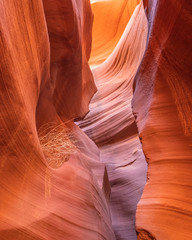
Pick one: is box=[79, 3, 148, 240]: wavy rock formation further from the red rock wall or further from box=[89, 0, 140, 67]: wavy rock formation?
box=[89, 0, 140, 67]: wavy rock formation

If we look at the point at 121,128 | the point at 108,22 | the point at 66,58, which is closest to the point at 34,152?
the point at 66,58

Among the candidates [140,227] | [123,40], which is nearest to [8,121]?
[140,227]

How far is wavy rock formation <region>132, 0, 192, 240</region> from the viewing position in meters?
1.74

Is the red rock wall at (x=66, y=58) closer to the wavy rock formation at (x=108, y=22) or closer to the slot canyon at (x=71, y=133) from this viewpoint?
the slot canyon at (x=71, y=133)

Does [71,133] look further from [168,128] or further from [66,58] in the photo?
[168,128]

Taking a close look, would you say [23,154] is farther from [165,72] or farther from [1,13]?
[165,72]

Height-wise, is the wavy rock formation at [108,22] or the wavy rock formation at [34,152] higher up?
the wavy rock formation at [108,22]

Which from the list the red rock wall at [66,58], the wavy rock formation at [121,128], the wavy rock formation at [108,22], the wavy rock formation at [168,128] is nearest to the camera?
the wavy rock formation at [168,128]

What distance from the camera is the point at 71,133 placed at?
9.80 feet

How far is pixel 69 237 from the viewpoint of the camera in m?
1.58

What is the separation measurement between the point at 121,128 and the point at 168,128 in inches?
92.3

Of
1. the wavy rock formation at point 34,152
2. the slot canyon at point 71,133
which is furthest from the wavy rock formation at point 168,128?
the wavy rock formation at point 34,152

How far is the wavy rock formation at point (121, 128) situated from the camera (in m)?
3.38

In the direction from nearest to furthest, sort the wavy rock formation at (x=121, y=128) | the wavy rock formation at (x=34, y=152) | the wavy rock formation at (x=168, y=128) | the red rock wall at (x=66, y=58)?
the wavy rock formation at (x=34, y=152) < the wavy rock formation at (x=168, y=128) < the red rock wall at (x=66, y=58) < the wavy rock formation at (x=121, y=128)
